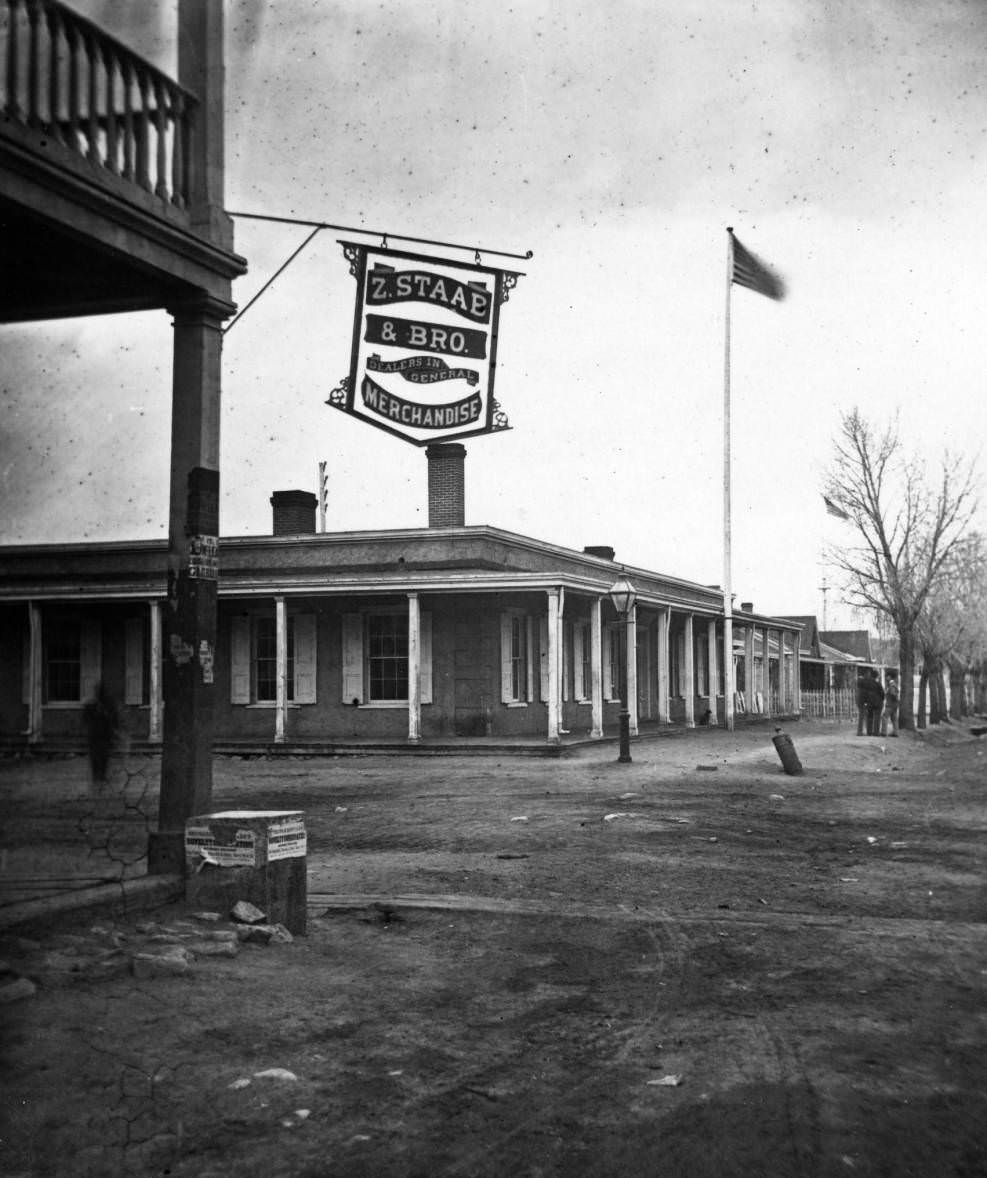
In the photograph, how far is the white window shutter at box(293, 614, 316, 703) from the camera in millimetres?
24812

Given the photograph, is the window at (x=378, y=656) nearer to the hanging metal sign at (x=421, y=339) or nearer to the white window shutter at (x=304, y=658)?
the white window shutter at (x=304, y=658)

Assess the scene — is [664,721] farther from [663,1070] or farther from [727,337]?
[663,1070]

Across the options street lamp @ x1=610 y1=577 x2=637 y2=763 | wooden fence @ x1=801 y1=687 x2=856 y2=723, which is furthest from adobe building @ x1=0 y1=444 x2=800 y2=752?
wooden fence @ x1=801 y1=687 x2=856 y2=723

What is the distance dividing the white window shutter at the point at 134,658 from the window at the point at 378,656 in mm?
4514

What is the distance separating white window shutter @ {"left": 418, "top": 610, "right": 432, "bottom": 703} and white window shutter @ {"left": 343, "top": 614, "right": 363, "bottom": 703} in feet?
4.31

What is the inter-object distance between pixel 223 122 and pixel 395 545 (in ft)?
63.0

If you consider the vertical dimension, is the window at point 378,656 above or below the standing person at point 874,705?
above

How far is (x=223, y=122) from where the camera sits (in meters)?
7.30

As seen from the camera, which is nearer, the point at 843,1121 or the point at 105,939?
the point at 843,1121

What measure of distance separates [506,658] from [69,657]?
383 inches

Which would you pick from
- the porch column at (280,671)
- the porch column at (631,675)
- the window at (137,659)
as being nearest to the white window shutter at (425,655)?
the porch column at (280,671)

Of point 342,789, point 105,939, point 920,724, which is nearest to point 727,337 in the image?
point 920,724

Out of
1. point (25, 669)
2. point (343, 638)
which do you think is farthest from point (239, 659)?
point (25, 669)

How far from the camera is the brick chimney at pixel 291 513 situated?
2950cm
